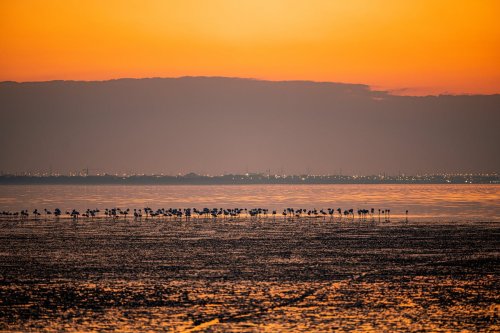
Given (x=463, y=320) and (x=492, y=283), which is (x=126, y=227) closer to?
(x=492, y=283)

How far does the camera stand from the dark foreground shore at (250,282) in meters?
25.9

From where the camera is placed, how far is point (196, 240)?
5491 cm

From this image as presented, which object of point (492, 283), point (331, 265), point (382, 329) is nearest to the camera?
point (382, 329)

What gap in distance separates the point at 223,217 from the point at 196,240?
109 feet

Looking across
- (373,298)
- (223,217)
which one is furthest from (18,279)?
(223,217)

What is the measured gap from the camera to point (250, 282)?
33.4 metres

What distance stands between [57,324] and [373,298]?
11087 millimetres

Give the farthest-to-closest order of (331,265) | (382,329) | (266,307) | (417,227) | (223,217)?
(223,217) < (417,227) < (331,265) < (266,307) < (382,329)

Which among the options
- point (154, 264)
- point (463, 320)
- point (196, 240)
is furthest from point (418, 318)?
point (196, 240)

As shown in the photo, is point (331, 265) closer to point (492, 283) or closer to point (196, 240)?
point (492, 283)

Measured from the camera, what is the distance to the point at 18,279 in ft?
114

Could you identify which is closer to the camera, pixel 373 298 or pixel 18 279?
pixel 373 298

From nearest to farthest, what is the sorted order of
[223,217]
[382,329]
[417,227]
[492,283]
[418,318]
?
1. [382,329]
2. [418,318]
3. [492,283]
4. [417,227]
5. [223,217]

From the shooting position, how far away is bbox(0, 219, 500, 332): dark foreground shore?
2586cm
